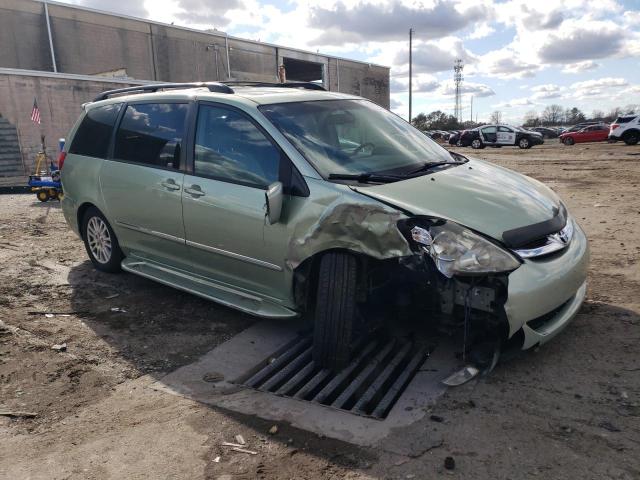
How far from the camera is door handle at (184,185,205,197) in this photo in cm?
396

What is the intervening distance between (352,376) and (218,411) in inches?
35.2

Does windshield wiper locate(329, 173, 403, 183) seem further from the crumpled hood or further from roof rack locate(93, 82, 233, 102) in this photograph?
roof rack locate(93, 82, 233, 102)

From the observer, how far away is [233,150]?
3857mm

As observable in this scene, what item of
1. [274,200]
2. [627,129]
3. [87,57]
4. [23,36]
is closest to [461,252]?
[274,200]

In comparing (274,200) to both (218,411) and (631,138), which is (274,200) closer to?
(218,411)

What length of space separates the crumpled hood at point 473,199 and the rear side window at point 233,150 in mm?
757

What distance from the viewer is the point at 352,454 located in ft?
8.25

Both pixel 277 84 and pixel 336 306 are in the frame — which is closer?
pixel 336 306

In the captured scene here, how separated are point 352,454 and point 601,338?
2.06 meters

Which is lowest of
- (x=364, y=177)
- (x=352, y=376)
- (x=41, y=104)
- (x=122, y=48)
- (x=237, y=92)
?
(x=352, y=376)

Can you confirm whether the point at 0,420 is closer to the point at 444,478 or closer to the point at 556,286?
the point at 444,478

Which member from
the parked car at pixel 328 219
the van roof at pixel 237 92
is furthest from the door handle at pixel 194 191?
the van roof at pixel 237 92

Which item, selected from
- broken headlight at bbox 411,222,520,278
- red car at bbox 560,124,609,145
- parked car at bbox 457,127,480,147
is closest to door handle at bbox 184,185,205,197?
broken headlight at bbox 411,222,520,278

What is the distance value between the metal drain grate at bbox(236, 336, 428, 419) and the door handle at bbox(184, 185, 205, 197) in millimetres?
1332
